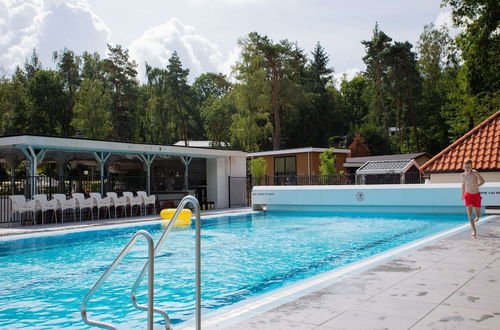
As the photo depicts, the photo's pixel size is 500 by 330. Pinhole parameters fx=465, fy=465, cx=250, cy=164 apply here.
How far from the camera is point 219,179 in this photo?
885 inches

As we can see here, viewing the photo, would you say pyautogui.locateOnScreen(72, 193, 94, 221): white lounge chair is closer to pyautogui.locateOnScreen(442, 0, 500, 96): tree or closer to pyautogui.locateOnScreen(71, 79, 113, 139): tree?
pyautogui.locateOnScreen(442, 0, 500, 96): tree

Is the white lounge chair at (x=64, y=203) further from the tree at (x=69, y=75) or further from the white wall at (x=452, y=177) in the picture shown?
the tree at (x=69, y=75)

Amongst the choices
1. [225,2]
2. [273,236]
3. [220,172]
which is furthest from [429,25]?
[273,236]

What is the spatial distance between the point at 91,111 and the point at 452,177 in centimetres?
3351

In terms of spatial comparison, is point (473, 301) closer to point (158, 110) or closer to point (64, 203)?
point (64, 203)

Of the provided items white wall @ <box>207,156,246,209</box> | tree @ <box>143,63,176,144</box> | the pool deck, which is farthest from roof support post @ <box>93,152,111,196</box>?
tree @ <box>143,63,176,144</box>

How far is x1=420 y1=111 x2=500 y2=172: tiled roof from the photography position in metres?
16.6

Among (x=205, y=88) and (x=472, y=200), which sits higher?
(x=205, y=88)

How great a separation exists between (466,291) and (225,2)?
12638 mm

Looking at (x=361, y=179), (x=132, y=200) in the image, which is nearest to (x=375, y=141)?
(x=361, y=179)

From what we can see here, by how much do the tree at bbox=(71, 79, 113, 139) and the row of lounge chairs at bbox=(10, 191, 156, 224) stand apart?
83.1 feet

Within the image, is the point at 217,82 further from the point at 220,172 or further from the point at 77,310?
the point at 77,310

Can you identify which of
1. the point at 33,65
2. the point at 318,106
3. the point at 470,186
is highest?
the point at 33,65

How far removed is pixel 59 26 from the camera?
33.7 meters
